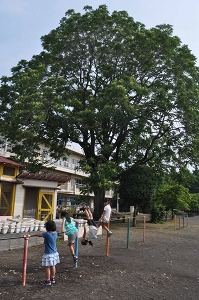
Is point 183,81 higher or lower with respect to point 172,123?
higher

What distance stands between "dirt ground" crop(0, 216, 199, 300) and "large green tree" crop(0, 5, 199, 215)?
7599 mm

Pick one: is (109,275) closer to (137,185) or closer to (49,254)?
(49,254)

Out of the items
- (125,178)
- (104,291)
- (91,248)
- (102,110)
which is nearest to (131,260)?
(91,248)

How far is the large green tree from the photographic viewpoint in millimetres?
18672

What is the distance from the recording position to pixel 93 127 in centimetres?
1917

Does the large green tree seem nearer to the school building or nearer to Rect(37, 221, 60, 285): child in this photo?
the school building

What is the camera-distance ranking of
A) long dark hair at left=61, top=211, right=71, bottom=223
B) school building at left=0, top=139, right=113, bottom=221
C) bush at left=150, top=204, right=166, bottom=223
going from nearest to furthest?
long dark hair at left=61, top=211, right=71, bottom=223, school building at left=0, top=139, right=113, bottom=221, bush at left=150, top=204, right=166, bottom=223

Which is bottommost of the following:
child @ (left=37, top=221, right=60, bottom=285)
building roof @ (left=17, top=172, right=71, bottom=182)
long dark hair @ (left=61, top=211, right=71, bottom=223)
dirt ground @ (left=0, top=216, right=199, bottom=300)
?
dirt ground @ (left=0, top=216, right=199, bottom=300)

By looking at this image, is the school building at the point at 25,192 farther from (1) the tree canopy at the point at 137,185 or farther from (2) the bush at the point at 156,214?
(2) the bush at the point at 156,214

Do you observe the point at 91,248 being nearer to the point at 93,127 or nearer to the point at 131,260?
the point at 131,260

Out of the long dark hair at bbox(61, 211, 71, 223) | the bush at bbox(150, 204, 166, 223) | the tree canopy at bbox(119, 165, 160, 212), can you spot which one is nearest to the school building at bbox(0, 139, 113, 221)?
the tree canopy at bbox(119, 165, 160, 212)

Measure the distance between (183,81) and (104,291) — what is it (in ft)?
55.9

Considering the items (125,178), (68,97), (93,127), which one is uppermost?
(68,97)

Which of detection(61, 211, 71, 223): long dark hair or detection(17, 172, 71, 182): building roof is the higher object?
detection(17, 172, 71, 182): building roof
